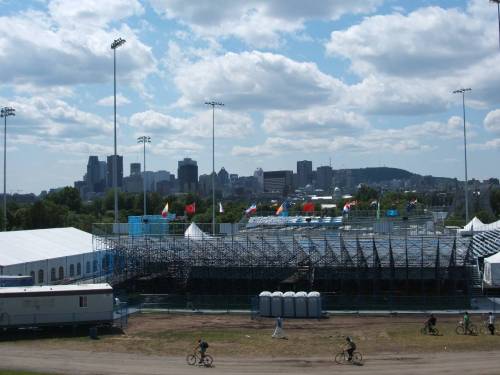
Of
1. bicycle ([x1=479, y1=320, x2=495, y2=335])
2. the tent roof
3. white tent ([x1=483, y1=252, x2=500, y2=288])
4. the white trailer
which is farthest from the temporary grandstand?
the white trailer

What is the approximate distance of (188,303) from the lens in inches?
1869

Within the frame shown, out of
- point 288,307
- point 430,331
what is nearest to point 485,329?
point 430,331

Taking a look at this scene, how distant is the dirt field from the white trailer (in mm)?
1036

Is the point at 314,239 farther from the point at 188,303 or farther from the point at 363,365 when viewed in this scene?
the point at 363,365

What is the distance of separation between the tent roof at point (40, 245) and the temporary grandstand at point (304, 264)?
4.54 m

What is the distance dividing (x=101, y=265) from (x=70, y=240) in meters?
4.39

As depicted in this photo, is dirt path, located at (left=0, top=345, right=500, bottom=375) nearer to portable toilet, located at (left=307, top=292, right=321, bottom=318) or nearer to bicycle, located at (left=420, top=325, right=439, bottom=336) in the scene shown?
bicycle, located at (left=420, top=325, right=439, bottom=336)

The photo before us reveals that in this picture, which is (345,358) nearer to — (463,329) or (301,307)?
(463,329)

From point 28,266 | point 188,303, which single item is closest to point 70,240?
point 28,266

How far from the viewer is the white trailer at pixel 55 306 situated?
120ft

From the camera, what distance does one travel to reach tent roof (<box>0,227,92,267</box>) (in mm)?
51312

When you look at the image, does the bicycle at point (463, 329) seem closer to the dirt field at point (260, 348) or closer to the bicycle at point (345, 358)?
the dirt field at point (260, 348)

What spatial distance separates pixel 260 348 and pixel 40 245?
98.8ft

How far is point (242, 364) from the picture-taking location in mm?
30062
